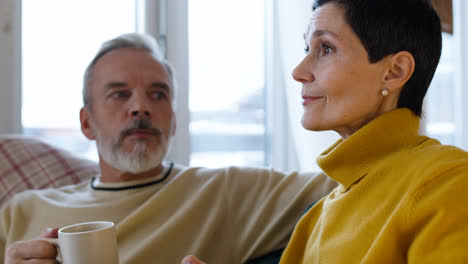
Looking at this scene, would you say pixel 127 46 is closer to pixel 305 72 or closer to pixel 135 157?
pixel 135 157

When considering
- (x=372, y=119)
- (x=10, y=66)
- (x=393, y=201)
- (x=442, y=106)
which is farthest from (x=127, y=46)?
(x=442, y=106)

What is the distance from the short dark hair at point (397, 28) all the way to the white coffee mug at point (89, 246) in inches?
22.7

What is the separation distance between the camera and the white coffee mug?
2.28 ft

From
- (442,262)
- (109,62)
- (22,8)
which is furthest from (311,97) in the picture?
(22,8)

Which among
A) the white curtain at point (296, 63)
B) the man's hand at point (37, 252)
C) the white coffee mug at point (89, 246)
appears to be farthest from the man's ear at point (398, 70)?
the white curtain at point (296, 63)

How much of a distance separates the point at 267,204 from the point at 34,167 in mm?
842

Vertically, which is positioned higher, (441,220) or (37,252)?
(441,220)

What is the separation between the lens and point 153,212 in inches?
46.8

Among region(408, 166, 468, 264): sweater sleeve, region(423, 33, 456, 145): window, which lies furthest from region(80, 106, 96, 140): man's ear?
region(423, 33, 456, 145): window

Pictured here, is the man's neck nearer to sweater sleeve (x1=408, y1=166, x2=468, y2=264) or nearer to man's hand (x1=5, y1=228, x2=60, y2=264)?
man's hand (x1=5, y1=228, x2=60, y2=264)

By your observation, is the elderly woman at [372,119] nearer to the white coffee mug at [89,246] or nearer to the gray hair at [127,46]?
Answer: the white coffee mug at [89,246]

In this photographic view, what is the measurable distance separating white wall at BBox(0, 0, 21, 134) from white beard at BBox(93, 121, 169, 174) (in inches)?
27.0

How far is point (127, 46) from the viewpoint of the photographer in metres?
1.44

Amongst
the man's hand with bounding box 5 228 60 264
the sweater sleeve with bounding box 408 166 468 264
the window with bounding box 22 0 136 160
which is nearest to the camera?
the sweater sleeve with bounding box 408 166 468 264
